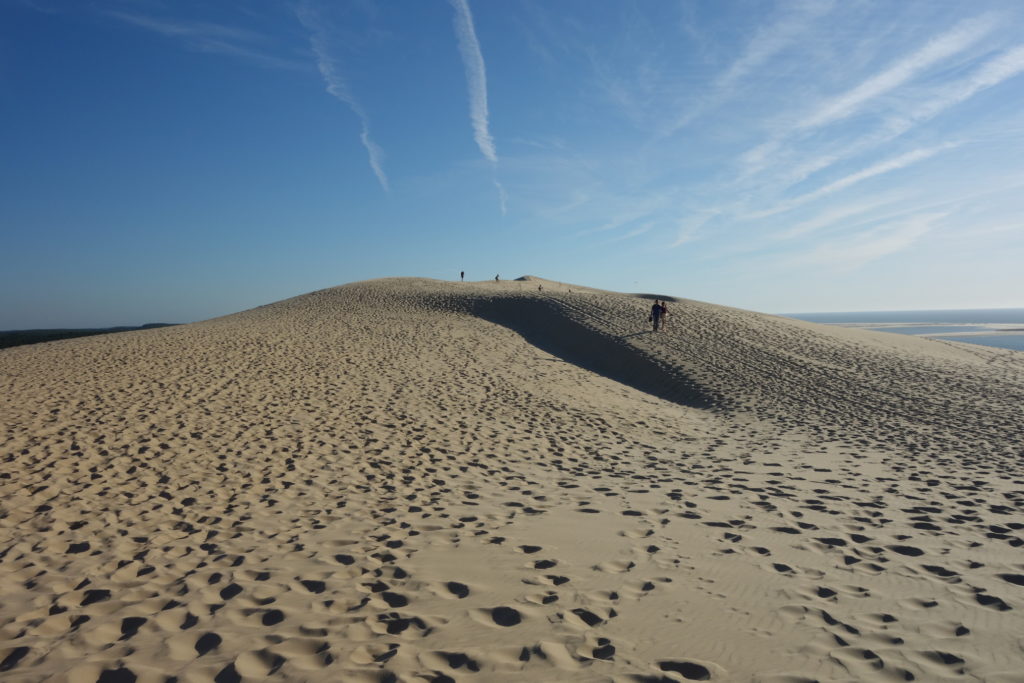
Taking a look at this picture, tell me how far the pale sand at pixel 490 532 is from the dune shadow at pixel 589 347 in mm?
2791

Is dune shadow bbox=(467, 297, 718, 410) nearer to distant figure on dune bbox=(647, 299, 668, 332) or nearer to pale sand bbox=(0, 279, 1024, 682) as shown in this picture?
distant figure on dune bbox=(647, 299, 668, 332)

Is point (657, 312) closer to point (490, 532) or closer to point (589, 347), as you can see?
point (589, 347)

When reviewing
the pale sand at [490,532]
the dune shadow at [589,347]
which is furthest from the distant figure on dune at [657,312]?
the pale sand at [490,532]

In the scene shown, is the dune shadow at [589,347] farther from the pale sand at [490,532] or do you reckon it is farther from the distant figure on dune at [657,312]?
the pale sand at [490,532]

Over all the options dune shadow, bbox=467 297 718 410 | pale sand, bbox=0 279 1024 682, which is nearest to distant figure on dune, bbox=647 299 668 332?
dune shadow, bbox=467 297 718 410

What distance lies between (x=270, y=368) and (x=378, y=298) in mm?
19869

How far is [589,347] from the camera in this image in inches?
945

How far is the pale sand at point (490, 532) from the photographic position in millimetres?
3676

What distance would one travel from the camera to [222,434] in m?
9.88

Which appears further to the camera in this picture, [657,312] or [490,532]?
[657,312]

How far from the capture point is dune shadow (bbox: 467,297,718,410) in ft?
59.9

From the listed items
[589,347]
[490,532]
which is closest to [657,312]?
[589,347]

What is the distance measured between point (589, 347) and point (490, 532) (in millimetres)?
18516

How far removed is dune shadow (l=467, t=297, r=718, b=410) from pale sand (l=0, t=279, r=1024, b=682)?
9.16 feet
